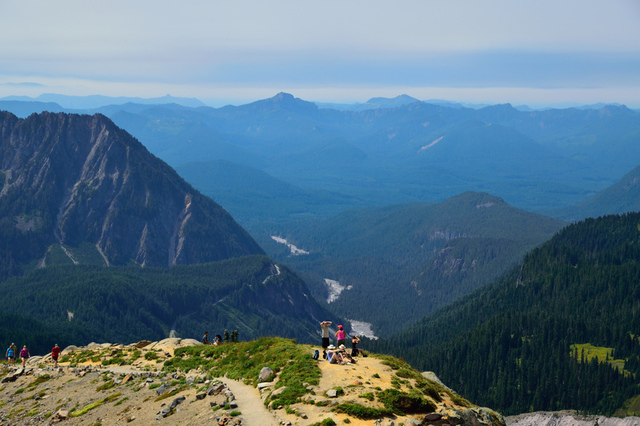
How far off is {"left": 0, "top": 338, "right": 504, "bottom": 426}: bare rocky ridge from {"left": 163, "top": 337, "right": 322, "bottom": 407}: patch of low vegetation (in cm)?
103

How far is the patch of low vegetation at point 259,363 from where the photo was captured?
52.0m

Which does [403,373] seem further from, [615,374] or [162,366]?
[615,374]

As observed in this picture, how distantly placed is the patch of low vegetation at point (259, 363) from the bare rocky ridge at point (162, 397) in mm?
1025

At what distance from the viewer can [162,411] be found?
176 ft

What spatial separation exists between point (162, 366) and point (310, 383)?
94.2 ft

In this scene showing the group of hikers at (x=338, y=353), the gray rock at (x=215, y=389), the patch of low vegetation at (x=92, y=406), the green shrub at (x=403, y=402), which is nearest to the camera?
the green shrub at (x=403, y=402)

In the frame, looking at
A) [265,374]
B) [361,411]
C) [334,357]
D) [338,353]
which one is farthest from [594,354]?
[361,411]

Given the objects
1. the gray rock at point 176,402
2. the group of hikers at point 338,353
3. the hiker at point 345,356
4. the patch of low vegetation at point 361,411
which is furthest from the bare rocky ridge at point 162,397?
the hiker at point 345,356

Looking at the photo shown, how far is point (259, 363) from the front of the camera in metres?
63.3

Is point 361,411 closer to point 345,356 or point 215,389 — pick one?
point 345,356

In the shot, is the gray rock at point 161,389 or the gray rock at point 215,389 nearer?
the gray rock at point 215,389

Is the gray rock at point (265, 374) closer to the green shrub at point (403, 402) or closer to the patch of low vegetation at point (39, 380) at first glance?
the green shrub at point (403, 402)

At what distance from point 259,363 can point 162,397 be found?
10.8m

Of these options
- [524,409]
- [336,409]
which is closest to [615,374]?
[524,409]
